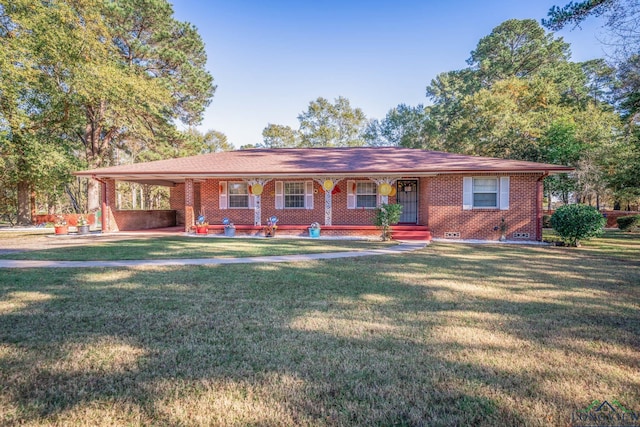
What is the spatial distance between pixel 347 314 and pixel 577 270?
6.16 meters

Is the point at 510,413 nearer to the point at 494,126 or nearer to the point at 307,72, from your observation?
the point at 494,126

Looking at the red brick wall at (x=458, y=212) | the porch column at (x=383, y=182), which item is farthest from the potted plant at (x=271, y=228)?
the porch column at (x=383, y=182)

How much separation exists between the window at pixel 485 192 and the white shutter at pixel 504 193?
195 millimetres

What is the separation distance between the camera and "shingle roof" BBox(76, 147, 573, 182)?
12.9 meters

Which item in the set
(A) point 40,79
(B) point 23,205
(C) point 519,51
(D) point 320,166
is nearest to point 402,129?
(C) point 519,51

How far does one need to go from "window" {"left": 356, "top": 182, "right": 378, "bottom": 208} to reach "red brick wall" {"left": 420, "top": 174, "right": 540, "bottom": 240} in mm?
2394

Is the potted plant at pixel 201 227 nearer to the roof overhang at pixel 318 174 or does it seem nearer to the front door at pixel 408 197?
the roof overhang at pixel 318 174

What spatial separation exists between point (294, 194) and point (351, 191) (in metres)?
2.77

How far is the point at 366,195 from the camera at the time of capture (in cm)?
1495

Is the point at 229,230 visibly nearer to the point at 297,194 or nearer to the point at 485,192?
the point at 297,194

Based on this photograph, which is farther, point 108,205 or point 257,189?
point 108,205

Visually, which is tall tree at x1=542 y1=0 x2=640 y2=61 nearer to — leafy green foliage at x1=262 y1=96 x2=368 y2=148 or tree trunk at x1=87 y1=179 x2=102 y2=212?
tree trunk at x1=87 y1=179 x2=102 y2=212

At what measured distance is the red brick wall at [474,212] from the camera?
13.0 meters

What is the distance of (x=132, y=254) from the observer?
8703mm
